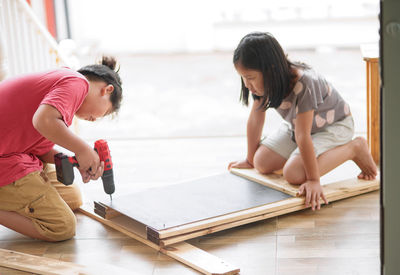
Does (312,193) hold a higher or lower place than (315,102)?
lower

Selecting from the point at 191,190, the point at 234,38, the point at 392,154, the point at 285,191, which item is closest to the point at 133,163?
the point at 191,190

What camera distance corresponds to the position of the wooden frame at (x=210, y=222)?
5.79 feet

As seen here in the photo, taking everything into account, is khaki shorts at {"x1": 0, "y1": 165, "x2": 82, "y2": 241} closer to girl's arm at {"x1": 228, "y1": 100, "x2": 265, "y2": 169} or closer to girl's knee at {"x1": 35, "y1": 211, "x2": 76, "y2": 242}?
girl's knee at {"x1": 35, "y1": 211, "x2": 76, "y2": 242}

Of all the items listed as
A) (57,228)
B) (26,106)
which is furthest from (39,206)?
(26,106)

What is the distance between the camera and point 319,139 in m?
2.34

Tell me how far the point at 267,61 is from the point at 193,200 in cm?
55

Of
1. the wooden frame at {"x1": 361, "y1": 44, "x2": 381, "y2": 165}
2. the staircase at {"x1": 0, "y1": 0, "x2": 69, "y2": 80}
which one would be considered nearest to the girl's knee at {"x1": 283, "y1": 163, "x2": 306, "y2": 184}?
the wooden frame at {"x1": 361, "y1": 44, "x2": 381, "y2": 165}

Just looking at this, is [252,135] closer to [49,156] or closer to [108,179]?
[108,179]

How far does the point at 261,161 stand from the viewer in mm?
2406

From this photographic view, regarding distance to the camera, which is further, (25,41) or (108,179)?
(25,41)

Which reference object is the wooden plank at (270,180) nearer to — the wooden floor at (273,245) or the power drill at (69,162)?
the wooden floor at (273,245)

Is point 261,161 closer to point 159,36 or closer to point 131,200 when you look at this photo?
point 131,200

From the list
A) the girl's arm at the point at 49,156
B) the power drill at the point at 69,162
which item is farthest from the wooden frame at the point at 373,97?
the girl's arm at the point at 49,156

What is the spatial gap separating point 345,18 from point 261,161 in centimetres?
426
